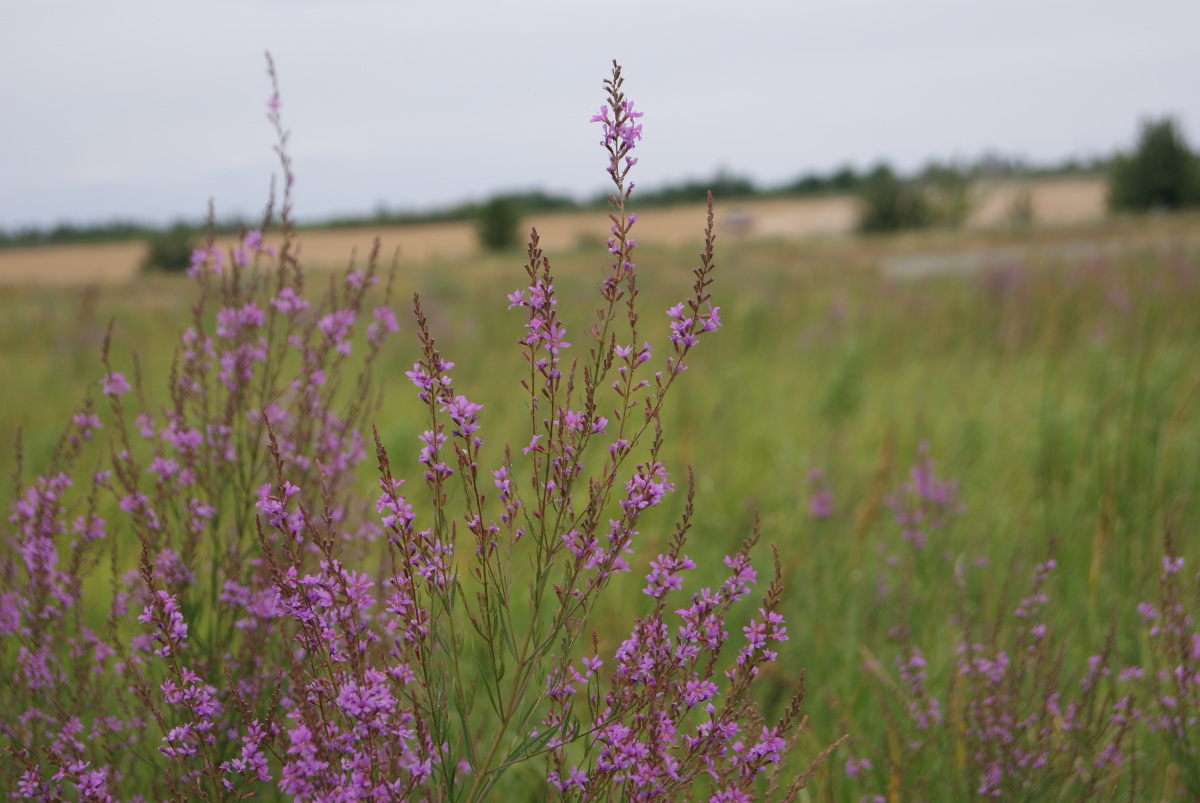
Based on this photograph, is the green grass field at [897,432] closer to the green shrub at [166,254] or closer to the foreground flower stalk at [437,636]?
the foreground flower stalk at [437,636]

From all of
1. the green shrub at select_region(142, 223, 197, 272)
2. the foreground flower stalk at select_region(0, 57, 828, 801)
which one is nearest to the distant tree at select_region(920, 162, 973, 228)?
the green shrub at select_region(142, 223, 197, 272)

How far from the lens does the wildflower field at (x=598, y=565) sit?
141 centimetres

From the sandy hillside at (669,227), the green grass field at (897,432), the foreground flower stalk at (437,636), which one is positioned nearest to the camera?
the foreground flower stalk at (437,636)

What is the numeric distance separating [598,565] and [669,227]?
45.9 meters

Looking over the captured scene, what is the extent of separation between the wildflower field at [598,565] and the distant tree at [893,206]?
27088 mm

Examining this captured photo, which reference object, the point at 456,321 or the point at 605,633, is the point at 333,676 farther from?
the point at 456,321

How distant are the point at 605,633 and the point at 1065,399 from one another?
161 inches

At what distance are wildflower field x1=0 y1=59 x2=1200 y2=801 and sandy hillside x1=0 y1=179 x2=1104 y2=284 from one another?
17.9m

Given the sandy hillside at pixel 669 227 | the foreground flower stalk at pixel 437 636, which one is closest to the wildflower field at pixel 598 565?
the foreground flower stalk at pixel 437 636

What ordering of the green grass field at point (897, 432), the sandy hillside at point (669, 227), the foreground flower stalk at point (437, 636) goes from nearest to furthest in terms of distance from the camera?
the foreground flower stalk at point (437, 636)
the green grass field at point (897, 432)
the sandy hillside at point (669, 227)

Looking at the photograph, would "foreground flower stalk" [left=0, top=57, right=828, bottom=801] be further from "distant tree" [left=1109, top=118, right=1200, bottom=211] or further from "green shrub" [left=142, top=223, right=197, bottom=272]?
"distant tree" [left=1109, top=118, right=1200, bottom=211]

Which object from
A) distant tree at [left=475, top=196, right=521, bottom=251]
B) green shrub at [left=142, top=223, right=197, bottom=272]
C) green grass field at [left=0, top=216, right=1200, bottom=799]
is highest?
distant tree at [left=475, top=196, right=521, bottom=251]

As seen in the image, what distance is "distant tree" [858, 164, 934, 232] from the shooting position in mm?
33250

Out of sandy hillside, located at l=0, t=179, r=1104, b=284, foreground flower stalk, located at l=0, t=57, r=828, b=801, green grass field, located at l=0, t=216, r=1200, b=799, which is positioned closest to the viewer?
foreground flower stalk, located at l=0, t=57, r=828, b=801
